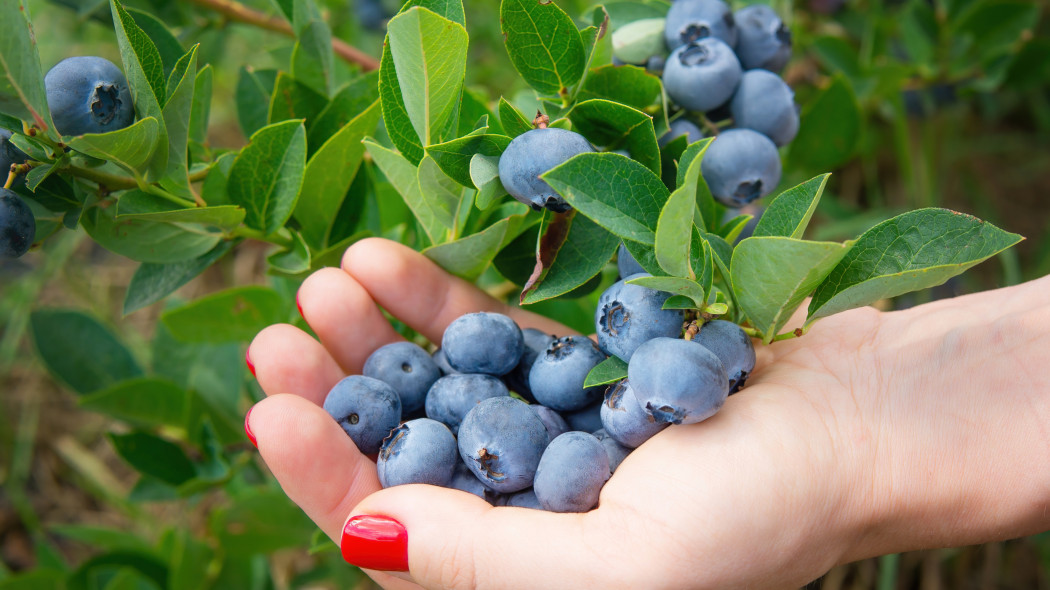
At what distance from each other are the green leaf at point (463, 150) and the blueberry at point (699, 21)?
51cm

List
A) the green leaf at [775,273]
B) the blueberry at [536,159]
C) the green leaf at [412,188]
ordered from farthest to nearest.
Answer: the green leaf at [412,188], the blueberry at [536,159], the green leaf at [775,273]

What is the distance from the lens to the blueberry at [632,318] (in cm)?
96

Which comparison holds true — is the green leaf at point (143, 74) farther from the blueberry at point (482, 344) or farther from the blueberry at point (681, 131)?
the blueberry at point (681, 131)

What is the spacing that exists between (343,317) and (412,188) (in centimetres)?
25

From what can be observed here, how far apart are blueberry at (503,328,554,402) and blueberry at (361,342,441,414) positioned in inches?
5.1

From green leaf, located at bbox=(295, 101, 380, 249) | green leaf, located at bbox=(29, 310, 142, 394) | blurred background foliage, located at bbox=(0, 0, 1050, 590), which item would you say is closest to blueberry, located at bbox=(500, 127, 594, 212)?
green leaf, located at bbox=(295, 101, 380, 249)

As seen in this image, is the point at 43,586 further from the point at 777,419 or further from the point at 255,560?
the point at 777,419

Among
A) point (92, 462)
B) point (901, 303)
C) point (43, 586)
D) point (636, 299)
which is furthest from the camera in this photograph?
point (92, 462)

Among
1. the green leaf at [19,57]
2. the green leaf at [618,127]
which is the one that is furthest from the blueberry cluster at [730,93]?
the green leaf at [19,57]

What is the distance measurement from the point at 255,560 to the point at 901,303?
6.43 feet

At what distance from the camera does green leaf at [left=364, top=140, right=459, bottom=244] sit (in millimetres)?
1095

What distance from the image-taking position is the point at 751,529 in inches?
34.0

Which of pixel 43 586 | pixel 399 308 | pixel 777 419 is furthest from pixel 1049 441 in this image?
pixel 43 586

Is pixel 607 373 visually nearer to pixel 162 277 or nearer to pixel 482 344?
pixel 482 344
